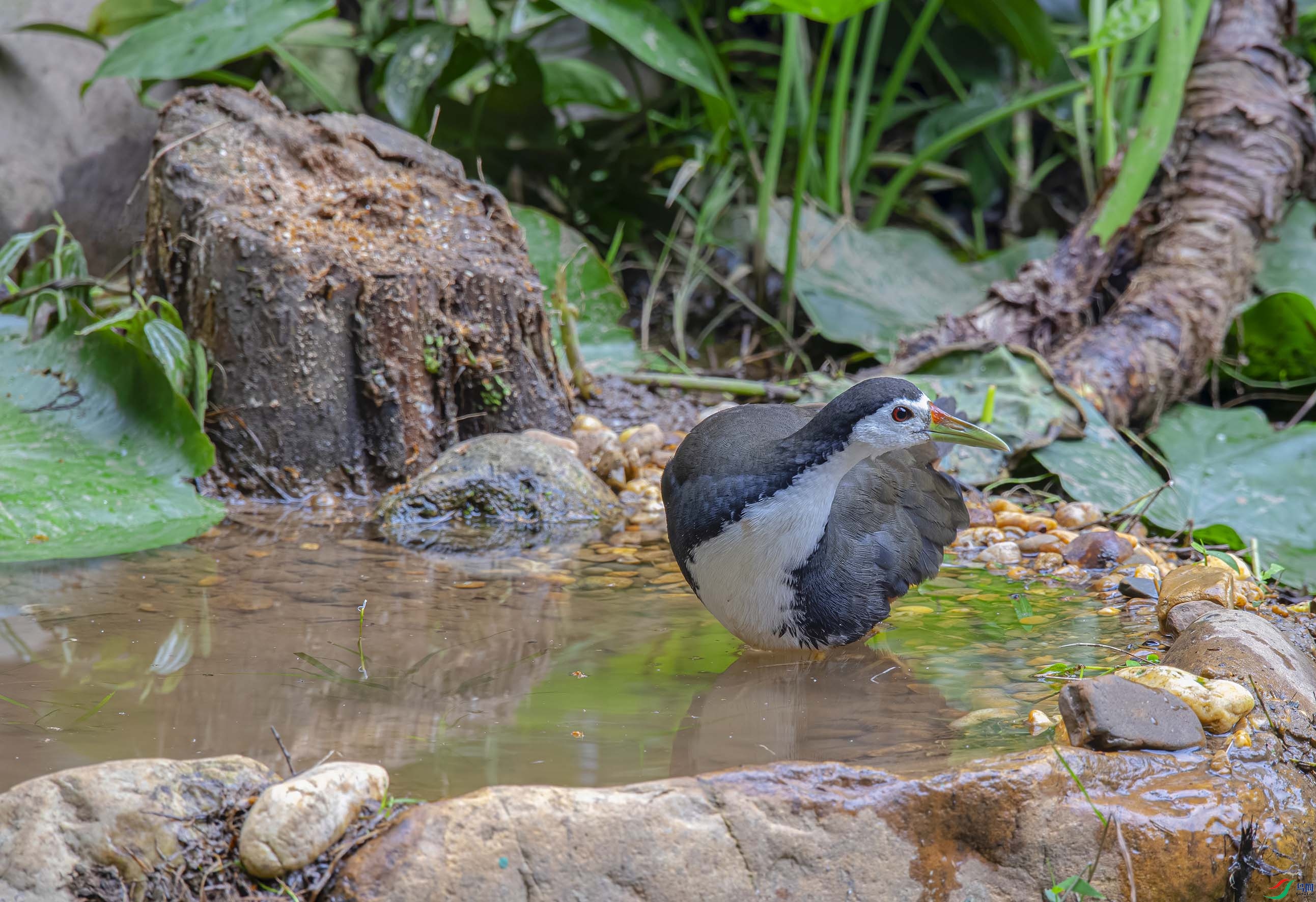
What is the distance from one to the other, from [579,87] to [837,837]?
4.60 metres

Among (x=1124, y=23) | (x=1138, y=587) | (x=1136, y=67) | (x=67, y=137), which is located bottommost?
(x=1138, y=587)

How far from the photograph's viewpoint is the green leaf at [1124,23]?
4098 mm

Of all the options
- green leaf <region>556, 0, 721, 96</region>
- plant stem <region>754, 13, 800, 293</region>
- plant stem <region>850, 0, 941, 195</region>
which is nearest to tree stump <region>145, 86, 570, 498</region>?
green leaf <region>556, 0, 721, 96</region>

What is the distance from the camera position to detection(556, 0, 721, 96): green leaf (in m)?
4.53

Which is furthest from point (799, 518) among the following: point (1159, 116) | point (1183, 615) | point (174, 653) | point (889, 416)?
point (1159, 116)

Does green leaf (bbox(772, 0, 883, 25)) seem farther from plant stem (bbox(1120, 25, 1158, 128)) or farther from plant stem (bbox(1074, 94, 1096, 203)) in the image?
plant stem (bbox(1074, 94, 1096, 203))

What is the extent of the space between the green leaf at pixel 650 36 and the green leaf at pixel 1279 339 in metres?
2.43

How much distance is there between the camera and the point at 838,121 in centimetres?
556

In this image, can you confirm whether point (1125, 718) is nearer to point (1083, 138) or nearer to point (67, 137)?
point (1083, 138)

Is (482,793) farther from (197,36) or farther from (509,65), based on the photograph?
(509,65)

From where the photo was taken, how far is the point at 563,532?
11.1 ft

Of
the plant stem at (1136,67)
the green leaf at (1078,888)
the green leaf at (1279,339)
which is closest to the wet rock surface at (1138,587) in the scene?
the green leaf at (1078,888)

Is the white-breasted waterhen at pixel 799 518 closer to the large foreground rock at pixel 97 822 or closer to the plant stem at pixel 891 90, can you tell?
the large foreground rock at pixel 97 822

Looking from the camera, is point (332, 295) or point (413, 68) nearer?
point (332, 295)
